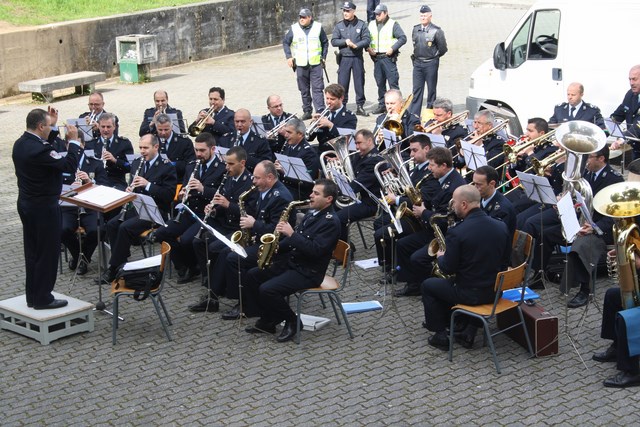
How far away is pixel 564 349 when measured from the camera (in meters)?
8.85

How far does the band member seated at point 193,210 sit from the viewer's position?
1069cm

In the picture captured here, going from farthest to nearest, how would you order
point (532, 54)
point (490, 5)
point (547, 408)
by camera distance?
point (490, 5)
point (532, 54)
point (547, 408)

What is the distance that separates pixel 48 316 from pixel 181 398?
1.85m

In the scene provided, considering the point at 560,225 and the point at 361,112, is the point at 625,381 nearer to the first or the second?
the point at 560,225

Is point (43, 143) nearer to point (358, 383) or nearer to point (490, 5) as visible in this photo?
point (358, 383)

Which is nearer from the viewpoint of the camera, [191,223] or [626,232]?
[626,232]

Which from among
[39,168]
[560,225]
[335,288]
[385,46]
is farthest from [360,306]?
[385,46]

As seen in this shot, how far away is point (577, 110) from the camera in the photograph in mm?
13195

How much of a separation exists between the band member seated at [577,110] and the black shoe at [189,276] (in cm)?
539

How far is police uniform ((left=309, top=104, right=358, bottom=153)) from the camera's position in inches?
514

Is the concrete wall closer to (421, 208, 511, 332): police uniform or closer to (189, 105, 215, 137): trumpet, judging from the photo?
(189, 105, 215, 137): trumpet

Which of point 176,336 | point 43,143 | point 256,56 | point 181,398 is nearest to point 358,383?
point 181,398

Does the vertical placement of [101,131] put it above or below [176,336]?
above

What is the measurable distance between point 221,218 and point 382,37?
351 inches
